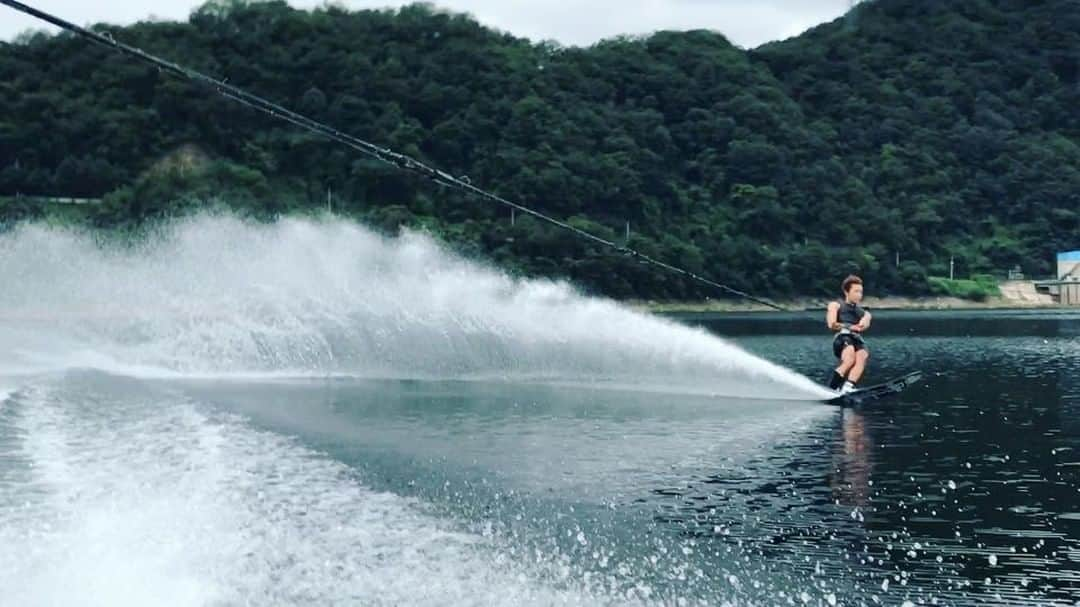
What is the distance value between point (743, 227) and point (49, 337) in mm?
88980

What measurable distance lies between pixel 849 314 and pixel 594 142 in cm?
10329

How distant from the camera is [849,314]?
2159 cm

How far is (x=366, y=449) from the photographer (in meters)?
17.3

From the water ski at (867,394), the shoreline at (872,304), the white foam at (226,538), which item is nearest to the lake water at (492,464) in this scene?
the white foam at (226,538)

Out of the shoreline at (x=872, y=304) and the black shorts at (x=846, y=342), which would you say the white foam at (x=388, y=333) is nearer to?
the black shorts at (x=846, y=342)

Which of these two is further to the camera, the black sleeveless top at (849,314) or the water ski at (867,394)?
the water ski at (867,394)

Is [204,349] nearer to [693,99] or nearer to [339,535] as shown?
[339,535]

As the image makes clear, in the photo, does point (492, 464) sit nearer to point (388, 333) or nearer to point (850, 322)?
point (850, 322)

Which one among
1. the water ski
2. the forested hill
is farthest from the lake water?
the forested hill

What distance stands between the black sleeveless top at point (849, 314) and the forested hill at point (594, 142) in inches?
2873

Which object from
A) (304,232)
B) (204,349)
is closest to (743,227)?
(304,232)

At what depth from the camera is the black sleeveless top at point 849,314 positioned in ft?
70.8

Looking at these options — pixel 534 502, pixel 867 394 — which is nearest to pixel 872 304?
pixel 867 394

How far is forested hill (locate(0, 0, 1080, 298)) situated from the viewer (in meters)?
104
